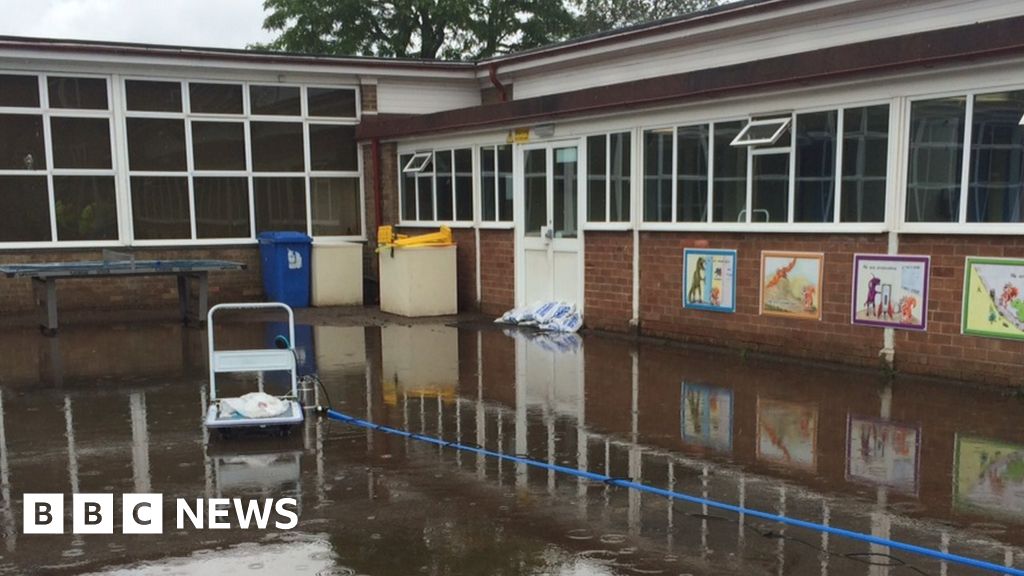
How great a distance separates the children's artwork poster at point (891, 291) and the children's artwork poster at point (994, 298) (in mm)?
416

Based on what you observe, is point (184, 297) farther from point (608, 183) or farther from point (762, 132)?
point (762, 132)

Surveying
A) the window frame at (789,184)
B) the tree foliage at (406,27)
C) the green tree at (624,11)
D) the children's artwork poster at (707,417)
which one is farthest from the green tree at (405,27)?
the children's artwork poster at (707,417)

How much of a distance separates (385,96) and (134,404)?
33.8ft

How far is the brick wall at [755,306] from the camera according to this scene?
9320 mm

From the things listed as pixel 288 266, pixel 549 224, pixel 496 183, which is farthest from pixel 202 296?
pixel 549 224

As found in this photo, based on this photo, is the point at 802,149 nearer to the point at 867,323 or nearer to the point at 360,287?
the point at 867,323

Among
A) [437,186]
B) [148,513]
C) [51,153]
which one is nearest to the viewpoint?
[148,513]

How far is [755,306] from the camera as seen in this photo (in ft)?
33.7

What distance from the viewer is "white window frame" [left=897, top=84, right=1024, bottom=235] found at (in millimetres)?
8070

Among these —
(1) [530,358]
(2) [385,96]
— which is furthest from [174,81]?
(1) [530,358]

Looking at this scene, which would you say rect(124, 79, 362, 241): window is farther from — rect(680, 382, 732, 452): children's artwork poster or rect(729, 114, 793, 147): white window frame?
rect(680, 382, 732, 452): children's artwork poster

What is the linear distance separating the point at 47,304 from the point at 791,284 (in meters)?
9.81

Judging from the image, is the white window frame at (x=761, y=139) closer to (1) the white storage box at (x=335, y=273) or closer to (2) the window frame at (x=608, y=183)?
(2) the window frame at (x=608, y=183)

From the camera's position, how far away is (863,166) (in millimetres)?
9180
